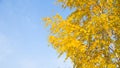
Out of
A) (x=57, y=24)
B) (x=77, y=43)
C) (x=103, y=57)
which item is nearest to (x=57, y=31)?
(x=57, y=24)

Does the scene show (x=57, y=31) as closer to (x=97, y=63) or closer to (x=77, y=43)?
(x=77, y=43)

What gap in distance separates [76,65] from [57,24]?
7.22 ft

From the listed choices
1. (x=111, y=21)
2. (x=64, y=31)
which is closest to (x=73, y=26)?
(x=64, y=31)

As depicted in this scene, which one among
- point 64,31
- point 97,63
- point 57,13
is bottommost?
point 97,63

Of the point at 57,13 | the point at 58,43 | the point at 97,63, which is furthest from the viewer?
the point at 57,13

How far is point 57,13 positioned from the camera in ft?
50.2

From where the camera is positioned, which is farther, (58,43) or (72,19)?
(72,19)

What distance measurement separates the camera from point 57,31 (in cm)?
1473

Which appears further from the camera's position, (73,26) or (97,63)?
(73,26)

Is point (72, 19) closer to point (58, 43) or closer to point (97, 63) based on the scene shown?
point (58, 43)

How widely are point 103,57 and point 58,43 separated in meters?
2.22

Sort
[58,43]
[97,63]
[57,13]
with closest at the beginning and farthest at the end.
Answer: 1. [97,63]
2. [58,43]
3. [57,13]

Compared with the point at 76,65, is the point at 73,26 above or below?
above

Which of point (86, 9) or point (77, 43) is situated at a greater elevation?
point (86, 9)
